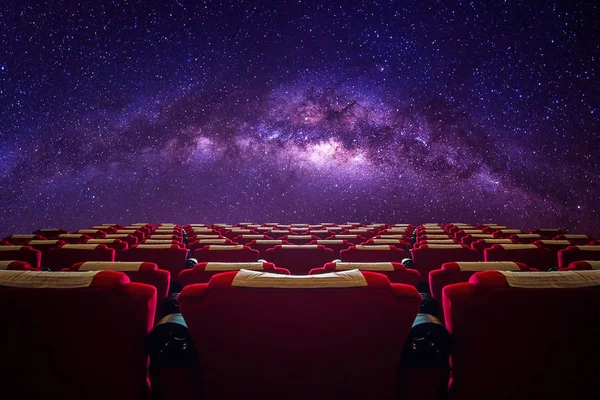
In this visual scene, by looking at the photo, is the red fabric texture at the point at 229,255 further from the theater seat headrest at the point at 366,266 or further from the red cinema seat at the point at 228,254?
the theater seat headrest at the point at 366,266

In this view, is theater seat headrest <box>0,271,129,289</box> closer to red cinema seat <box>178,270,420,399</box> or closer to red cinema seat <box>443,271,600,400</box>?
red cinema seat <box>178,270,420,399</box>

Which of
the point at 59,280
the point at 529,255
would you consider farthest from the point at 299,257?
the point at 59,280

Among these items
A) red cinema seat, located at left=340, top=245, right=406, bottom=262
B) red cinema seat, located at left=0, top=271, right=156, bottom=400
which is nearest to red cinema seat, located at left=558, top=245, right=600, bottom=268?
red cinema seat, located at left=340, top=245, right=406, bottom=262

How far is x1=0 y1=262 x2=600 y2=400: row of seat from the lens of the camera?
57.1 inches

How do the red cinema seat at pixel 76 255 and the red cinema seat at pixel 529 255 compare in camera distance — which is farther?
the red cinema seat at pixel 529 255

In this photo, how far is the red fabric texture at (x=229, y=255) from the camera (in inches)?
171

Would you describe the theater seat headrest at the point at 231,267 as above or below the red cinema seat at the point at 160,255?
above

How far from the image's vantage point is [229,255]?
437 cm

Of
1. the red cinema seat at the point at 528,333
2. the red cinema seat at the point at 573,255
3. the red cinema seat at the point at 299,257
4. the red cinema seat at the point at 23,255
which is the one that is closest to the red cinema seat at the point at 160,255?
the red cinema seat at the point at 23,255

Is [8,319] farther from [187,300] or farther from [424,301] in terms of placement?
[424,301]

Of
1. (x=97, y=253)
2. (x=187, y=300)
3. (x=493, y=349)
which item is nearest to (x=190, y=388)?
(x=187, y=300)

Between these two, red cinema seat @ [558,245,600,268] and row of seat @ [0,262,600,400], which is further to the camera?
red cinema seat @ [558,245,600,268]

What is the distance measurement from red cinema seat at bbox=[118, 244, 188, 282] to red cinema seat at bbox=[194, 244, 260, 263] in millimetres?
207

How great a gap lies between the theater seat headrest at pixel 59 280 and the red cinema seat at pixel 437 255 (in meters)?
3.61
